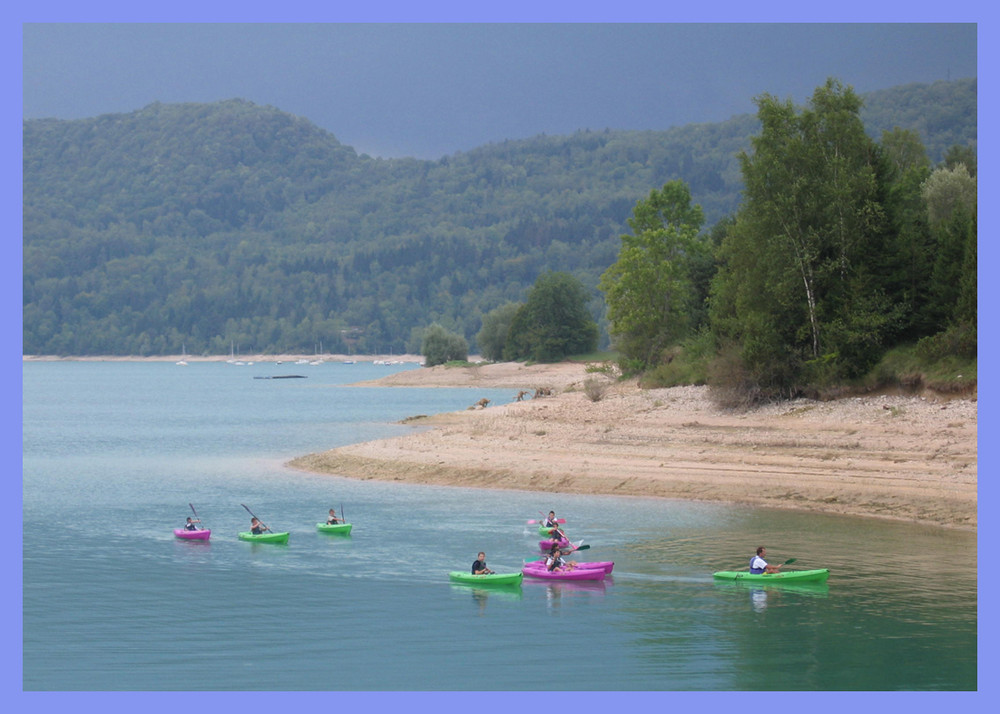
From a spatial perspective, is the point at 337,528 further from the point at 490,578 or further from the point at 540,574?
the point at 490,578

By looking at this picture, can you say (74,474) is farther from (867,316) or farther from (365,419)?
(867,316)

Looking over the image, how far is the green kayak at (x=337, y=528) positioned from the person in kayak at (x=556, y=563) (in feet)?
27.8

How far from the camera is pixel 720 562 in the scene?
1164 inches

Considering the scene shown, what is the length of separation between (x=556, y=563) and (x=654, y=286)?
46.2 m

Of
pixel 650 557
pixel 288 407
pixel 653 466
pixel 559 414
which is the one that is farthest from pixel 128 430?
pixel 650 557

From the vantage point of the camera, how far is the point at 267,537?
34.2 metres

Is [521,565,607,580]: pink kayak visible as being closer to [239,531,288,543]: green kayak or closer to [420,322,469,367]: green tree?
[239,531,288,543]: green kayak

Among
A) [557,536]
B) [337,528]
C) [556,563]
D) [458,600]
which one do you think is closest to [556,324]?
[337,528]

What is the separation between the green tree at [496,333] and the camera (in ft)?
571

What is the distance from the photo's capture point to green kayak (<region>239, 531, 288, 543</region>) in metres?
34.0

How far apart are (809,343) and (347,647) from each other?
29.6 meters

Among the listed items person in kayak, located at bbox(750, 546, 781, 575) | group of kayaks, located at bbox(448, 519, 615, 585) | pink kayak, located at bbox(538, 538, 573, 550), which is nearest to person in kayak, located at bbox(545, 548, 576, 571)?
group of kayaks, located at bbox(448, 519, 615, 585)

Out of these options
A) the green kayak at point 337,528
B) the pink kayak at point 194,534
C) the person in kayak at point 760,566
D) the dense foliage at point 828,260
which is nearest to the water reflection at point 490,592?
the person in kayak at point 760,566

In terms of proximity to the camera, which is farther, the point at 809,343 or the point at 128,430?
the point at 128,430
